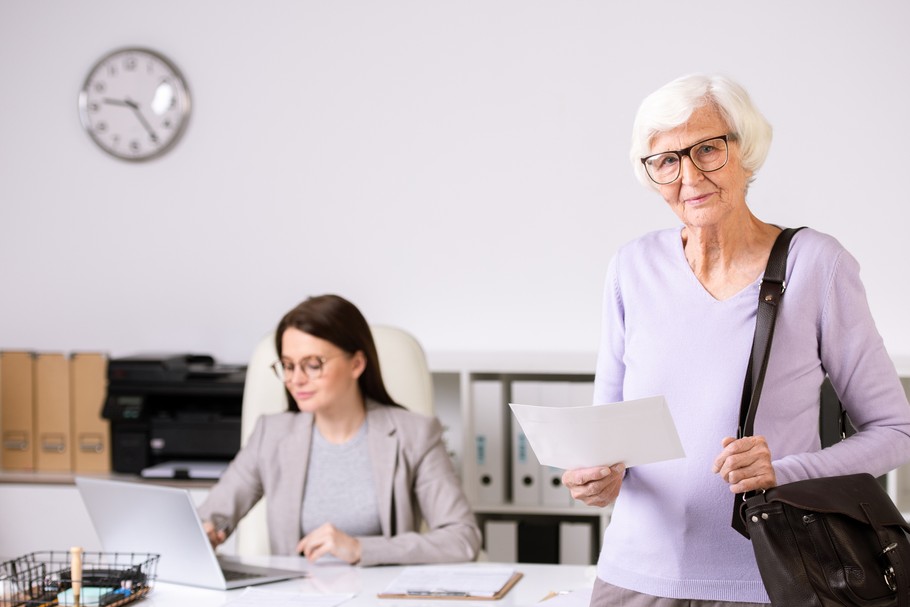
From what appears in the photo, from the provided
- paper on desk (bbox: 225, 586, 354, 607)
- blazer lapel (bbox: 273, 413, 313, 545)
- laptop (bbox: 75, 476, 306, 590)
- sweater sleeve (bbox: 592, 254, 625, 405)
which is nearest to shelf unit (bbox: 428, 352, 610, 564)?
blazer lapel (bbox: 273, 413, 313, 545)

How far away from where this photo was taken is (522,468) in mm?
3367

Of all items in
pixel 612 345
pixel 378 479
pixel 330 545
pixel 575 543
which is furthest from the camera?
pixel 575 543

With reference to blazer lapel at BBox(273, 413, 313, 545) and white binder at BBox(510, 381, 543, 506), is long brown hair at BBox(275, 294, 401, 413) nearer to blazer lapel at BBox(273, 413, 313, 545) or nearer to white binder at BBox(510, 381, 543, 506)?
blazer lapel at BBox(273, 413, 313, 545)

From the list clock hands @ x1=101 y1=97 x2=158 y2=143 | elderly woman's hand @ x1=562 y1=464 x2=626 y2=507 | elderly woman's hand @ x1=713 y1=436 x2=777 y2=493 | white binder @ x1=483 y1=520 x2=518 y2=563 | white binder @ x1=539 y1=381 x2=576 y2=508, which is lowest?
white binder @ x1=483 y1=520 x2=518 y2=563

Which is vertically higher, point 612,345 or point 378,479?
point 612,345

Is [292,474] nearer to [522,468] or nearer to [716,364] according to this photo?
[522,468]

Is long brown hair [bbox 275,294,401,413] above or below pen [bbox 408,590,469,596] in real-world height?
above

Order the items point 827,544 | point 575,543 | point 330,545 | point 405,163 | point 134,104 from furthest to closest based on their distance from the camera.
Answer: point 134,104 → point 405,163 → point 575,543 → point 330,545 → point 827,544

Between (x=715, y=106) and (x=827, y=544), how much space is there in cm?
64

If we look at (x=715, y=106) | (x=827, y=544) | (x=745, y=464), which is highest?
(x=715, y=106)

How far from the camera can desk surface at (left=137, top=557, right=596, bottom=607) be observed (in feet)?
6.55

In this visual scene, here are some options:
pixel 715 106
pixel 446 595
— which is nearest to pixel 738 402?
pixel 715 106

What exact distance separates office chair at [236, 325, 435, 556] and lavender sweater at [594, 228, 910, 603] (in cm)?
132

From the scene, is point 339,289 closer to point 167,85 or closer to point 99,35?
point 167,85
